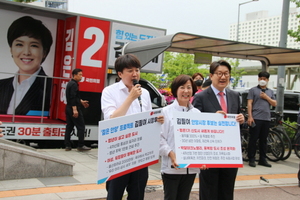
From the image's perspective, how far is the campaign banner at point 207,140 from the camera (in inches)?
136

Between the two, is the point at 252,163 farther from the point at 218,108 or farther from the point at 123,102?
the point at 123,102

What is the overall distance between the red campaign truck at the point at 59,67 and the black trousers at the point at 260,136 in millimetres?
2531

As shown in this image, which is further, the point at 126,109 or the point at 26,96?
the point at 26,96

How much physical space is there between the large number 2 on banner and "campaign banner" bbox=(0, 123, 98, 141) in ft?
5.47

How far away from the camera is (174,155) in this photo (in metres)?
3.47

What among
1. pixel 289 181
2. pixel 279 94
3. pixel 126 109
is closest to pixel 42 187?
pixel 126 109

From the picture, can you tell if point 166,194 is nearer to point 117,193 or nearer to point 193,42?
point 117,193

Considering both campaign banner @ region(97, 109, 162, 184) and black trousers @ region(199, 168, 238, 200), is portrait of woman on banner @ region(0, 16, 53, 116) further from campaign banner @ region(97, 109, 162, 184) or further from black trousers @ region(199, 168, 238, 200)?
campaign banner @ region(97, 109, 162, 184)

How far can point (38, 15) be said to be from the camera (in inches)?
392

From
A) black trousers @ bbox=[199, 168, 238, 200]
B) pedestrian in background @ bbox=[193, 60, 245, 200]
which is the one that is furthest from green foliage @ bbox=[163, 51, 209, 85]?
black trousers @ bbox=[199, 168, 238, 200]

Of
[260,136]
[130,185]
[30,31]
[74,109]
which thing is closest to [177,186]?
[130,185]

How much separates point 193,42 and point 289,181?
3.91m

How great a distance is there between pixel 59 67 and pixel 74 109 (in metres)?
2.39

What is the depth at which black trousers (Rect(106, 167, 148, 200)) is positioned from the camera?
11.1ft
